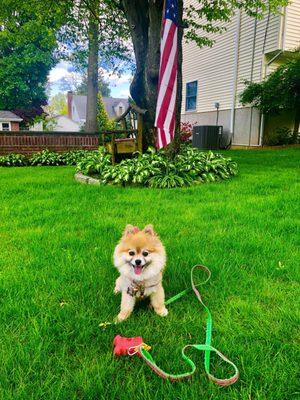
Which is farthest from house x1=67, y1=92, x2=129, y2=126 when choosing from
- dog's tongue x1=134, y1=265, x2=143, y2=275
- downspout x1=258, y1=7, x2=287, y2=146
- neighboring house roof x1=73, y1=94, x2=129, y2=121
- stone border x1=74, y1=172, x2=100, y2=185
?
dog's tongue x1=134, y1=265, x2=143, y2=275

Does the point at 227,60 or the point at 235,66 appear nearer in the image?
the point at 235,66

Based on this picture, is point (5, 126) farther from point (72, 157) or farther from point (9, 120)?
point (72, 157)

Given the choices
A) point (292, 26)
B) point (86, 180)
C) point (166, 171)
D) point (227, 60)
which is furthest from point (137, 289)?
point (227, 60)

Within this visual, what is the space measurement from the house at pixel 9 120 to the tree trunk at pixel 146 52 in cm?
2221

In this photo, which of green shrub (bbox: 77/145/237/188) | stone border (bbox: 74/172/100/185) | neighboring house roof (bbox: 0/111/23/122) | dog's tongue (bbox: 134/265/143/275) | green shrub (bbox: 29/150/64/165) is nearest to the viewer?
dog's tongue (bbox: 134/265/143/275)

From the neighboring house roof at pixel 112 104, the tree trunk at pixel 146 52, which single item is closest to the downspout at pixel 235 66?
the tree trunk at pixel 146 52

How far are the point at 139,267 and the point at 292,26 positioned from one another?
48.1 ft

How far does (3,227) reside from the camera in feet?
13.3

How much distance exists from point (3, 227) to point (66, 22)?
10643 millimetres

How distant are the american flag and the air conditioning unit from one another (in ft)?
33.0

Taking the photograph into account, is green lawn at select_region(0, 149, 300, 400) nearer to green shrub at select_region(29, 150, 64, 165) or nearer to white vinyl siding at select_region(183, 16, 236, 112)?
green shrub at select_region(29, 150, 64, 165)

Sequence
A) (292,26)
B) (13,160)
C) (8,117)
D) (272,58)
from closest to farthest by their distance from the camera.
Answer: (13,160) → (292,26) → (272,58) → (8,117)

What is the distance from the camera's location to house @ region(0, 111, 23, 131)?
2747cm

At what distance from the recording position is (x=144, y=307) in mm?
2312
